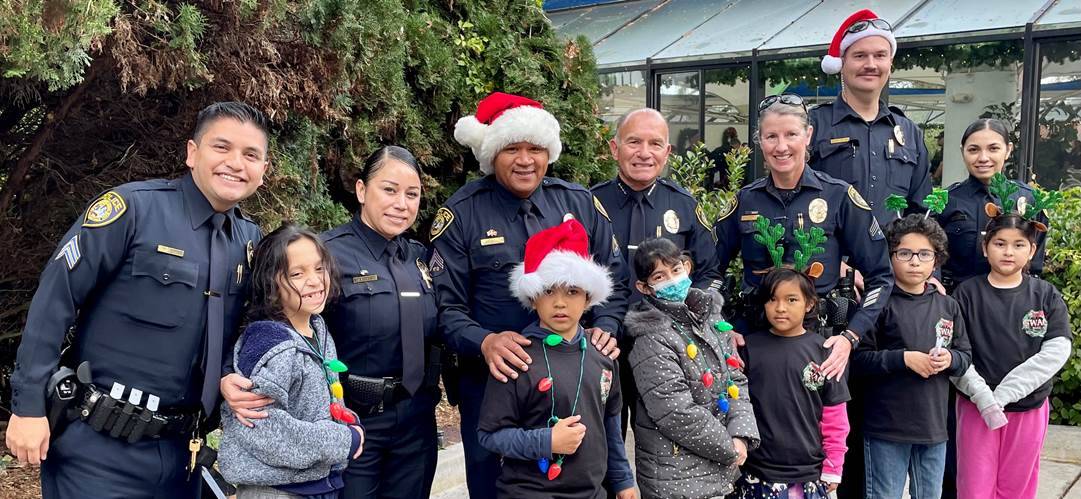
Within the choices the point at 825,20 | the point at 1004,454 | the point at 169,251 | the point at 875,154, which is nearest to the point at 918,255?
the point at 875,154

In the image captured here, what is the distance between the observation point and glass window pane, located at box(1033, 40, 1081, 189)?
938 centimetres

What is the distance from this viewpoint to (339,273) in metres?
3.04

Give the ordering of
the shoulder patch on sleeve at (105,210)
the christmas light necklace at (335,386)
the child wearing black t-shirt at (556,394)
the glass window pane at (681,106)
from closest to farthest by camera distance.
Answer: the shoulder patch on sleeve at (105,210), the christmas light necklace at (335,386), the child wearing black t-shirt at (556,394), the glass window pane at (681,106)

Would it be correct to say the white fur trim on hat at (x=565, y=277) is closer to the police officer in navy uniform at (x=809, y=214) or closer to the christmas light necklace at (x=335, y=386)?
the christmas light necklace at (x=335, y=386)

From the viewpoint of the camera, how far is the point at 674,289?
3.32 metres

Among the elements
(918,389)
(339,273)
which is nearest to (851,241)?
(918,389)

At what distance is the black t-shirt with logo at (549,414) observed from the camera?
2.95 metres

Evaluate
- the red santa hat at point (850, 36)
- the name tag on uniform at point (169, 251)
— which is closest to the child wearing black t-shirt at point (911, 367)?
the red santa hat at point (850, 36)

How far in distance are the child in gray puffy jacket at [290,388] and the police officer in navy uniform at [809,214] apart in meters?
1.86

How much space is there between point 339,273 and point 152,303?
24.4 inches

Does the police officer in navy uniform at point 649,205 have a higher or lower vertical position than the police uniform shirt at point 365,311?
higher

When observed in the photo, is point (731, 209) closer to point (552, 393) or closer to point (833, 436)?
point (833, 436)

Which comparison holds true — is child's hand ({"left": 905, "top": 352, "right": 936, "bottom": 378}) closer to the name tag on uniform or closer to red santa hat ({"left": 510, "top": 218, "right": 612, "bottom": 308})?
red santa hat ({"left": 510, "top": 218, "right": 612, "bottom": 308})

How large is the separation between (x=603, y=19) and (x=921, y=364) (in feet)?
35.5
